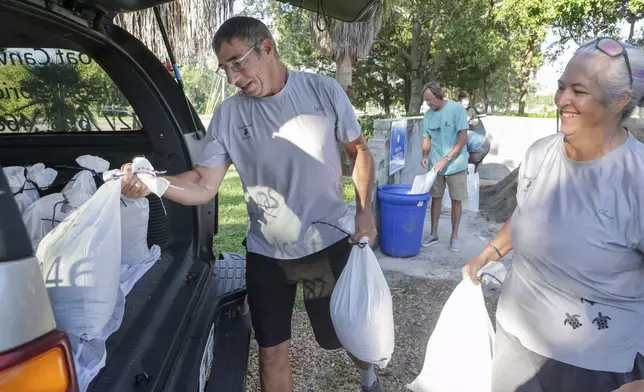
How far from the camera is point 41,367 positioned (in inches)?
36.2

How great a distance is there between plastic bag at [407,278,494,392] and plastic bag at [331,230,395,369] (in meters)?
0.26

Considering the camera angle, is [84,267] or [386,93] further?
[386,93]

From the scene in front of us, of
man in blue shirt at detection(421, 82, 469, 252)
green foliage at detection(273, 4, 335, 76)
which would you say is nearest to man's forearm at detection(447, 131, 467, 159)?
man in blue shirt at detection(421, 82, 469, 252)

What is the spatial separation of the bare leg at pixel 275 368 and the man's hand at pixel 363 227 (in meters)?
0.63

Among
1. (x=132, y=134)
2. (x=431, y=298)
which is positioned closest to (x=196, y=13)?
(x=132, y=134)

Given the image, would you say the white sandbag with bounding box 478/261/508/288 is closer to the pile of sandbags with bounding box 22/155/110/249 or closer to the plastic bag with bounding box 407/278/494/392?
the plastic bag with bounding box 407/278/494/392

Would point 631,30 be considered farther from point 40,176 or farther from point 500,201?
point 40,176

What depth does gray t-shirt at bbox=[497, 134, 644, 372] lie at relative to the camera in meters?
1.47

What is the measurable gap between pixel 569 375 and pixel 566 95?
38.9 inches

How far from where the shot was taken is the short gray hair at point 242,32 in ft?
6.48

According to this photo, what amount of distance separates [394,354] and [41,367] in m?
2.71

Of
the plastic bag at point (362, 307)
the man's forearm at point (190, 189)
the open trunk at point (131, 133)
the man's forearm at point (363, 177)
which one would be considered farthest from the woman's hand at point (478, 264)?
the man's forearm at point (190, 189)

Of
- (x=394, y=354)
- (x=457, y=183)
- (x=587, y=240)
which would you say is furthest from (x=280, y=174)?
(x=457, y=183)

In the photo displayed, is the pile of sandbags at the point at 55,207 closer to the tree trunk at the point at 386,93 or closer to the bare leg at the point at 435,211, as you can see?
the bare leg at the point at 435,211
